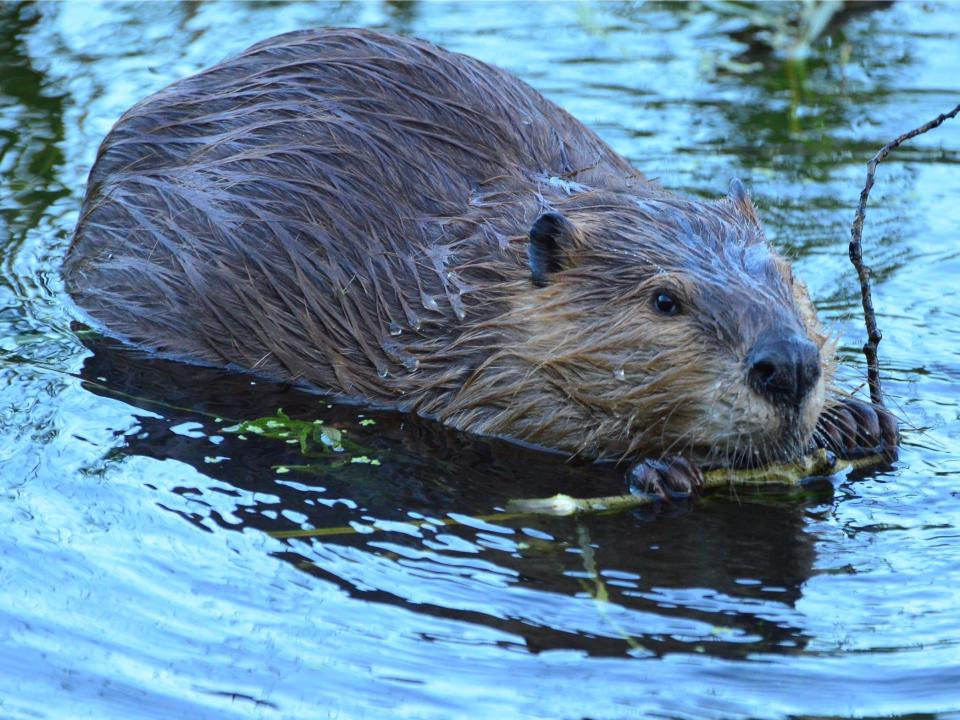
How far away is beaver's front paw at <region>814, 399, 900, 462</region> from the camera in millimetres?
5102

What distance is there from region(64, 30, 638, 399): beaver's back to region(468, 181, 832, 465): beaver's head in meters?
0.26

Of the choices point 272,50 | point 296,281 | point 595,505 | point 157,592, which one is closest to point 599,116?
point 272,50

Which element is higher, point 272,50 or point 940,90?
point 272,50

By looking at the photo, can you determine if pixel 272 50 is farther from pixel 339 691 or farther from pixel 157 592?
pixel 339 691

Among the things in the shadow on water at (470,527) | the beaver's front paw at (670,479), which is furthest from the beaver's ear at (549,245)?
the beaver's front paw at (670,479)

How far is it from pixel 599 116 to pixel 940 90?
5.99ft

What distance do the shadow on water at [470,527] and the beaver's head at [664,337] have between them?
19 cm

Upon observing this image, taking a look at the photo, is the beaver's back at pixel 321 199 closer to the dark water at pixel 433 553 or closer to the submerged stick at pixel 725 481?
Result: the dark water at pixel 433 553

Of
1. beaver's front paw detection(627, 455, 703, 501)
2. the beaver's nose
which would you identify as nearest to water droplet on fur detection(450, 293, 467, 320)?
beaver's front paw detection(627, 455, 703, 501)

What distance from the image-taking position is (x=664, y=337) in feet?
15.8

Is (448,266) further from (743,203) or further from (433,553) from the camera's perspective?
(433,553)

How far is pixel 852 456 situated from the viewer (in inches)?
202

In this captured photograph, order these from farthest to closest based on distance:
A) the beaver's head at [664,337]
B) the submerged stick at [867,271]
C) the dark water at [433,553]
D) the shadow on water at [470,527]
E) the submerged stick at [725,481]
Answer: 1. the submerged stick at [867,271]
2. the submerged stick at [725,481]
3. the beaver's head at [664,337]
4. the shadow on water at [470,527]
5. the dark water at [433,553]

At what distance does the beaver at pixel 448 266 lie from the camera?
4.80 m
